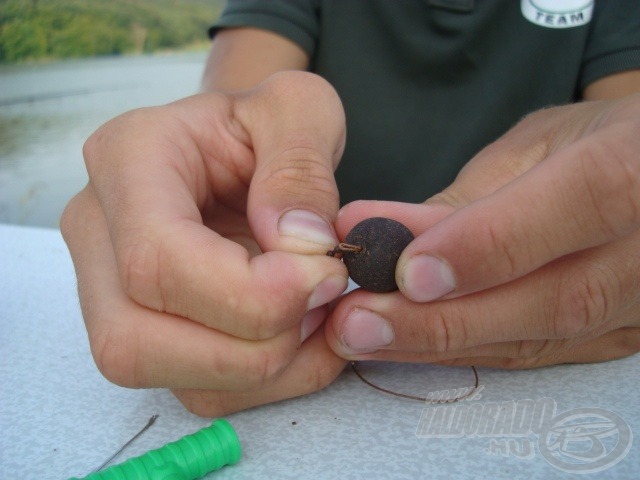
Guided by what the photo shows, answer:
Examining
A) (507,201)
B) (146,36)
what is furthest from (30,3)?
(507,201)

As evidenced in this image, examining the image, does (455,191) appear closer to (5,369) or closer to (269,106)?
(269,106)

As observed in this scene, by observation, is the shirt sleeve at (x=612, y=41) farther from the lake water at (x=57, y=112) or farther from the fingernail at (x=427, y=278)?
the lake water at (x=57, y=112)

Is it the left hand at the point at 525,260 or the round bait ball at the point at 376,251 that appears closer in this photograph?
the left hand at the point at 525,260

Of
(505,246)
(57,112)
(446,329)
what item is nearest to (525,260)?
(505,246)

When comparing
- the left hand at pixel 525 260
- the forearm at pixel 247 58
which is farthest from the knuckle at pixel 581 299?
the forearm at pixel 247 58

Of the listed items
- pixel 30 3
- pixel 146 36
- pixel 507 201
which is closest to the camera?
pixel 507 201

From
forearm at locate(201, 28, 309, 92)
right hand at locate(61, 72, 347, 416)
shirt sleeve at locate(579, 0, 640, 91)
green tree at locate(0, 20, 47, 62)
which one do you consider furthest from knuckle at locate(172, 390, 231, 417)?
green tree at locate(0, 20, 47, 62)
